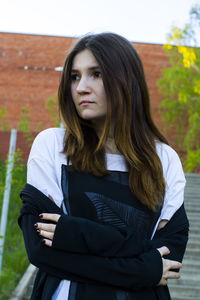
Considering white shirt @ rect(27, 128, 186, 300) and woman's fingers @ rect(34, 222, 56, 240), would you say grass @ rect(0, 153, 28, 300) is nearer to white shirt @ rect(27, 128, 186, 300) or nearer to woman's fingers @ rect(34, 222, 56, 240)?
white shirt @ rect(27, 128, 186, 300)

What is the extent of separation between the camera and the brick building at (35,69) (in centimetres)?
1769

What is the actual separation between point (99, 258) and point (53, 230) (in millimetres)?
193

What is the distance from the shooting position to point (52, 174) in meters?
1.81

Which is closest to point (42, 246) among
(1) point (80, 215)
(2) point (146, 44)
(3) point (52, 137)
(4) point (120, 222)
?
(1) point (80, 215)

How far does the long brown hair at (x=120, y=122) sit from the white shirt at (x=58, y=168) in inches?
1.4

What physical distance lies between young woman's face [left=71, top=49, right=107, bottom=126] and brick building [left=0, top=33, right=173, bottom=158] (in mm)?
15806

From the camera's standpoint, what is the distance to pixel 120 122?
74.7 inches

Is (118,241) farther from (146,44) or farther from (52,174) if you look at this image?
(146,44)

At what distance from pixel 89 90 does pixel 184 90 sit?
1360 cm

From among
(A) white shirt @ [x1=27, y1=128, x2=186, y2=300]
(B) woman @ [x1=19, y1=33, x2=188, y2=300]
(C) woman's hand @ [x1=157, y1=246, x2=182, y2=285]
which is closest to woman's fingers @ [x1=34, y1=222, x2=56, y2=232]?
(B) woman @ [x1=19, y1=33, x2=188, y2=300]

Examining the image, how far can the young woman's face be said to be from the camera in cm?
186

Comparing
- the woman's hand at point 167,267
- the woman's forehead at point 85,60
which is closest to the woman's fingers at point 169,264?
the woman's hand at point 167,267

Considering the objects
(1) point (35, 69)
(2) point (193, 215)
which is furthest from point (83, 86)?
(1) point (35, 69)

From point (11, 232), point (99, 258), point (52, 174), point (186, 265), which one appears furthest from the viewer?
point (11, 232)
